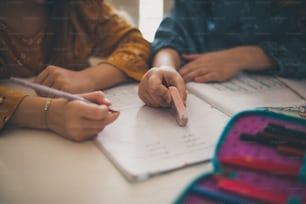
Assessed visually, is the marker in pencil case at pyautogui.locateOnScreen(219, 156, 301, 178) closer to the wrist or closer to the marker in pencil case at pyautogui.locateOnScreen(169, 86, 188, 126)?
the marker in pencil case at pyautogui.locateOnScreen(169, 86, 188, 126)

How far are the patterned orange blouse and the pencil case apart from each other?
0.75 feet

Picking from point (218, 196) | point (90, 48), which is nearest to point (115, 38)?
point (90, 48)

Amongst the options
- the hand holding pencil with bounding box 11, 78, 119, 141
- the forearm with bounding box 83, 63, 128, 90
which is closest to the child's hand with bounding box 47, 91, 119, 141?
the hand holding pencil with bounding box 11, 78, 119, 141

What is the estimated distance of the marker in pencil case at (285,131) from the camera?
13.9 inches

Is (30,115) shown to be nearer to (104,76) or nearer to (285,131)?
(104,76)

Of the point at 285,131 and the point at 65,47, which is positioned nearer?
the point at 285,131

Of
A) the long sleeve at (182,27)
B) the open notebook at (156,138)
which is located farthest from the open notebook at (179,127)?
the long sleeve at (182,27)

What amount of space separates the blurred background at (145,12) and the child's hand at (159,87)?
0.16 meters

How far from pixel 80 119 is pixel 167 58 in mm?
223

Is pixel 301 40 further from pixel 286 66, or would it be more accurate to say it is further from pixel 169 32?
pixel 169 32

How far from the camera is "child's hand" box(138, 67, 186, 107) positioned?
0.44 metres

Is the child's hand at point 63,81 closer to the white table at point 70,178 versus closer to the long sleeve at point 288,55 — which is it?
the white table at point 70,178

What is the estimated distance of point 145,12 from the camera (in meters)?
0.60

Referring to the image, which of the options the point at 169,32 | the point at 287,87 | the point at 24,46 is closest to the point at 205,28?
the point at 169,32
